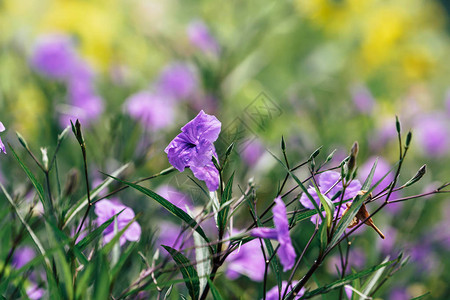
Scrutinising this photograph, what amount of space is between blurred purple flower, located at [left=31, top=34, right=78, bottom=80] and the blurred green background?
4 centimetres

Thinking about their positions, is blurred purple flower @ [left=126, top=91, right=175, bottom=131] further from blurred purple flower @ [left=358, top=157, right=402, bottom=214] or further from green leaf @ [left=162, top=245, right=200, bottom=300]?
green leaf @ [left=162, top=245, right=200, bottom=300]

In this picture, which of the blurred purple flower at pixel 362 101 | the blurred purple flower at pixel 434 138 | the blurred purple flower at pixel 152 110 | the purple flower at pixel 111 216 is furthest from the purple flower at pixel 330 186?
the blurred purple flower at pixel 434 138

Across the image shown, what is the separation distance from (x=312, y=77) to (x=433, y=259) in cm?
89

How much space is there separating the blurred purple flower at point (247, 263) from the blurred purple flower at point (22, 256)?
278 millimetres

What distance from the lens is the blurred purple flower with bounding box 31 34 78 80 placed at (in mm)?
1442

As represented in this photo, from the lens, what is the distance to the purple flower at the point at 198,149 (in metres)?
0.47

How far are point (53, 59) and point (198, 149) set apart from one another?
1.09 metres

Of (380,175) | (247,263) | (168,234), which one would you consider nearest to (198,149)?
(247,263)

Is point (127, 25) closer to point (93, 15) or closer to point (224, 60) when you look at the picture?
point (93, 15)

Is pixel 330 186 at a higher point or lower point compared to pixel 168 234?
higher

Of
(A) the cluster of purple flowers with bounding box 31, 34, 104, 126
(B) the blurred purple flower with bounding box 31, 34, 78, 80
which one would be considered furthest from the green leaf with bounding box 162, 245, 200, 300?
(B) the blurred purple flower with bounding box 31, 34, 78, 80

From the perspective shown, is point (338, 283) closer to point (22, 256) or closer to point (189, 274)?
point (189, 274)

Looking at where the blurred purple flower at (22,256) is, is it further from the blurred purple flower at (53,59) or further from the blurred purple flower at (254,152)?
the blurred purple flower at (53,59)

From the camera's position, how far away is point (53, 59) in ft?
4.77
